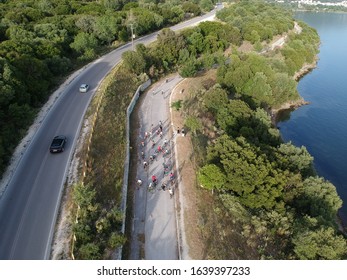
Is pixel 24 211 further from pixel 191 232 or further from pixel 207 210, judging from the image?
pixel 207 210

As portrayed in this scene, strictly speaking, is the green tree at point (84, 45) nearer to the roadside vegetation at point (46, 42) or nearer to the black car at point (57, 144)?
the roadside vegetation at point (46, 42)

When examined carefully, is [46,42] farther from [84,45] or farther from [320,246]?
[320,246]

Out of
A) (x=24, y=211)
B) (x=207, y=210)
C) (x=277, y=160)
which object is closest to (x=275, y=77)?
(x=277, y=160)

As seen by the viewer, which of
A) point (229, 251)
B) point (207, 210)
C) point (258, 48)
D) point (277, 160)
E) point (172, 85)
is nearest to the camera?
point (229, 251)

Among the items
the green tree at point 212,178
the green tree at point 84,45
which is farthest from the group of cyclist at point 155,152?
the green tree at point 84,45

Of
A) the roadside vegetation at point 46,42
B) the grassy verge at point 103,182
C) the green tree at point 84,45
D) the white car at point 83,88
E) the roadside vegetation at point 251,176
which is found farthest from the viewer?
the green tree at point 84,45

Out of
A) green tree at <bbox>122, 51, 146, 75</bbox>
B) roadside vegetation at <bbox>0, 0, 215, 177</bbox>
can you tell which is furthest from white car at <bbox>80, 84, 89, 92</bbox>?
green tree at <bbox>122, 51, 146, 75</bbox>

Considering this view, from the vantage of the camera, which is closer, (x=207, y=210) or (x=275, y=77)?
(x=207, y=210)
